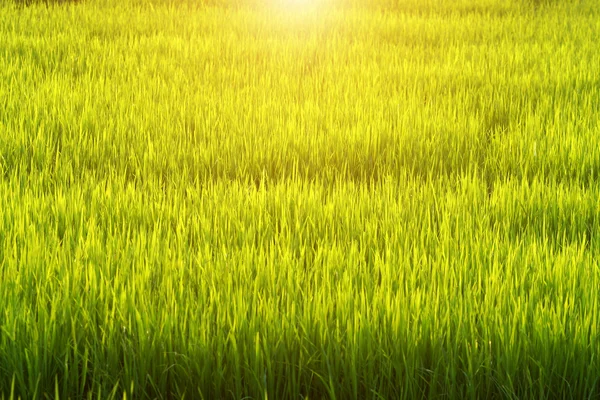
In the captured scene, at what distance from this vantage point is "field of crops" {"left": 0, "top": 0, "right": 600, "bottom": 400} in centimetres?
149

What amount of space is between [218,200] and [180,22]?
167 inches

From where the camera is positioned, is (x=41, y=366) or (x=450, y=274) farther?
(x=450, y=274)

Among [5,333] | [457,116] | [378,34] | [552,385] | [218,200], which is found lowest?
[552,385]

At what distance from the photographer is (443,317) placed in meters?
1.57

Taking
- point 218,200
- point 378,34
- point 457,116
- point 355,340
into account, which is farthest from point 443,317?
point 378,34

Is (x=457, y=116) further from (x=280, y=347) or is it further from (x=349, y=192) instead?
(x=280, y=347)

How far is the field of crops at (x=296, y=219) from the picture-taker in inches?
58.5

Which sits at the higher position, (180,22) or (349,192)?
(180,22)

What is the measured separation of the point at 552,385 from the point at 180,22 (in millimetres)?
5434

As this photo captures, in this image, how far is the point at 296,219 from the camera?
222 centimetres

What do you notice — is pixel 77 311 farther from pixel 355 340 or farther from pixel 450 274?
pixel 450 274

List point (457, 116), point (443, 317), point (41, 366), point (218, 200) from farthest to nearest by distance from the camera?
point (457, 116)
point (218, 200)
point (443, 317)
point (41, 366)

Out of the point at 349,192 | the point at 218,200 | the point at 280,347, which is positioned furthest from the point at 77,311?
the point at 349,192

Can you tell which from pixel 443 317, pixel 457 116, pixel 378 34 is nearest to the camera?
pixel 443 317
